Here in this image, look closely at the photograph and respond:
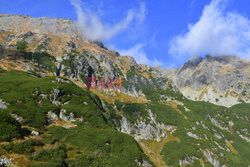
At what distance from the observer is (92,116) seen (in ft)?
223

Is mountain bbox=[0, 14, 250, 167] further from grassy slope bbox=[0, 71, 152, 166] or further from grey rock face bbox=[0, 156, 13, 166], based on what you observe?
grassy slope bbox=[0, 71, 152, 166]

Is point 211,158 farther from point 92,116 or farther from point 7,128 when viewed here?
point 7,128

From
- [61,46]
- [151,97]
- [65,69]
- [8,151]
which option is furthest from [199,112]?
[61,46]

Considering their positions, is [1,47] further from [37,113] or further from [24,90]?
[37,113]

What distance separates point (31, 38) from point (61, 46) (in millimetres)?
28881

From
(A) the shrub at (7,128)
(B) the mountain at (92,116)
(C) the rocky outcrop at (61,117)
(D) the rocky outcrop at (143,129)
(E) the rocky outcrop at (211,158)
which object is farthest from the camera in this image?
(D) the rocky outcrop at (143,129)

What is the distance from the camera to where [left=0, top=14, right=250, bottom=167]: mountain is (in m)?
24.8

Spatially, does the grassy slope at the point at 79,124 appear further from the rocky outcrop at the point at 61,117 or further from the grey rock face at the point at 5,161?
the grey rock face at the point at 5,161

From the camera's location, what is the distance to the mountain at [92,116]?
81.3 ft

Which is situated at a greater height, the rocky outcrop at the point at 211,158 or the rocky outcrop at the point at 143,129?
the rocky outcrop at the point at 143,129

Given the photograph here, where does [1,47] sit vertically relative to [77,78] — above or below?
above

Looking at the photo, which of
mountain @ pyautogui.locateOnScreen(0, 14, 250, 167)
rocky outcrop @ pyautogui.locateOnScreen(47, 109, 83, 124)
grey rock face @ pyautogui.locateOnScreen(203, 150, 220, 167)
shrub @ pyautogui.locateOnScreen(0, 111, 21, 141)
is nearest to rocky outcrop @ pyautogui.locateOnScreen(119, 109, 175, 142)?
mountain @ pyautogui.locateOnScreen(0, 14, 250, 167)

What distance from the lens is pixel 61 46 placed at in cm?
16188

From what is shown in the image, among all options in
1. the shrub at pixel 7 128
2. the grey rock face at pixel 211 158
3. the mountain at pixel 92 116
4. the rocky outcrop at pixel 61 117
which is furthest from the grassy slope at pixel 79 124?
the grey rock face at pixel 211 158
